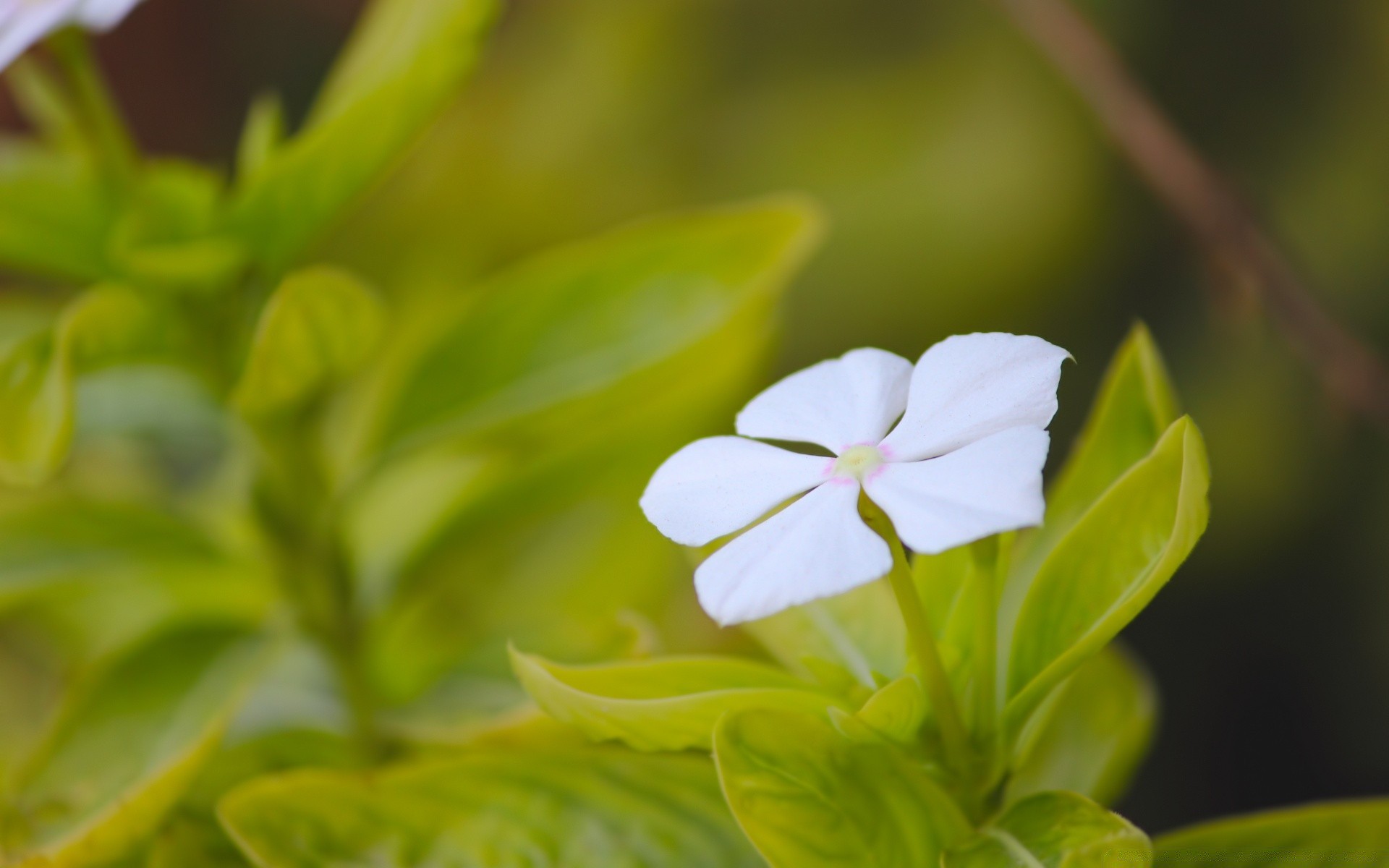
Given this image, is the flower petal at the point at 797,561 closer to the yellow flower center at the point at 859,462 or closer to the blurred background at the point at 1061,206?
the yellow flower center at the point at 859,462

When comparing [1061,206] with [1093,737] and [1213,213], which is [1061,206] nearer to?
[1213,213]

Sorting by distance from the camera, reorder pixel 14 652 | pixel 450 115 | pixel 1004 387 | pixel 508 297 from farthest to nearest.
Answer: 1. pixel 450 115
2. pixel 14 652
3. pixel 508 297
4. pixel 1004 387

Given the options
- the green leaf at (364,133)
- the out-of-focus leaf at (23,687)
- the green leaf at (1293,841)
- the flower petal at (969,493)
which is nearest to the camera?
the flower petal at (969,493)

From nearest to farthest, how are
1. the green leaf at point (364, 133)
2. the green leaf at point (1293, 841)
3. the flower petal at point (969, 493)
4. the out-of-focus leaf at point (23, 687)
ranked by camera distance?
1. the flower petal at point (969, 493)
2. the green leaf at point (1293, 841)
3. the green leaf at point (364, 133)
4. the out-of-focus leaf at point (23, 687)

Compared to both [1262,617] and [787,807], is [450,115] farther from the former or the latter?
[787,807]

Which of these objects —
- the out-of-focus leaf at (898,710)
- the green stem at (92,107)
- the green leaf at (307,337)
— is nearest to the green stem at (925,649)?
the out-of-focus leaf at (898,710)

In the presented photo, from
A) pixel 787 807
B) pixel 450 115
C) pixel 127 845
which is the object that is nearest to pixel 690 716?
pixel 787 807

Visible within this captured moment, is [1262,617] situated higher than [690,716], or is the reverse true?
[690,716]
